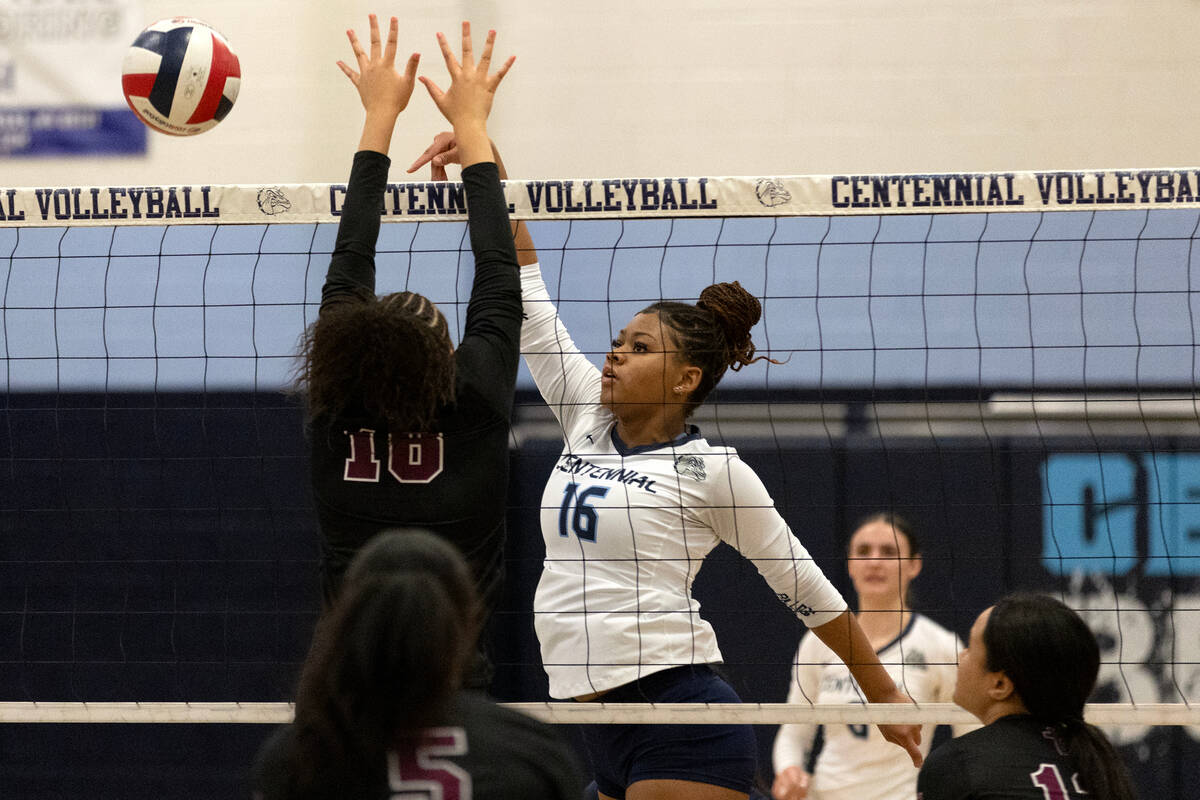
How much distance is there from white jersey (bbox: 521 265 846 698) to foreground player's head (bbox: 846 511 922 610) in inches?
72.0

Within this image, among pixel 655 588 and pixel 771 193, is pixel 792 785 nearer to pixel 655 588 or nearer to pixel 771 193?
→ pixel 655 588

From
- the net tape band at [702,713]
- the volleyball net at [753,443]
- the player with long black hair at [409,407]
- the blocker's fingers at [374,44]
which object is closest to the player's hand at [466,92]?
the blocker's fingers at [374,44]


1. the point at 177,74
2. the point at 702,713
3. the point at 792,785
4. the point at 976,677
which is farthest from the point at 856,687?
the point at 177,74

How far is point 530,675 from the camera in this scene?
5.37m

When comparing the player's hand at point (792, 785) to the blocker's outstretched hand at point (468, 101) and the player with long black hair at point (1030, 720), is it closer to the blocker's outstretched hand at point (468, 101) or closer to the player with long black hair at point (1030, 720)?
the player with long black hair at point (1030, 720)

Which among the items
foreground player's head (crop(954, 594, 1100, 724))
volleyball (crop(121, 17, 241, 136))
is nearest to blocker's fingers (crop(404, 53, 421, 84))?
volleyball (crop(121, 17, 241, 136))

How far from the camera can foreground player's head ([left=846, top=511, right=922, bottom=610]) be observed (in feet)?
15.8

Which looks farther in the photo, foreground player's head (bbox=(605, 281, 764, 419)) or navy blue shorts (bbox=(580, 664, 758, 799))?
foreground player's head (bbox=(605, 281, 764, 419))

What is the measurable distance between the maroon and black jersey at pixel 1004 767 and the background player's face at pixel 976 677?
0.21 ft

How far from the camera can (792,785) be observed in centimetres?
453

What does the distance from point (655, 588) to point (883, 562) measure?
2093mm

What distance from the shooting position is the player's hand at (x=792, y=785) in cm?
452

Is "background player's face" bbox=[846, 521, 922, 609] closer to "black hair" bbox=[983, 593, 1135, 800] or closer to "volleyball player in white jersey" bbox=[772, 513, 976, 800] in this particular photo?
"volleyball player in white jersey" bbox=[772, 513, 976, 800]

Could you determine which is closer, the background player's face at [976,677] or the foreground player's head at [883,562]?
the background player's face at [976,677]
